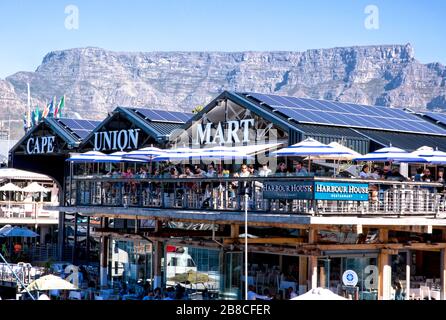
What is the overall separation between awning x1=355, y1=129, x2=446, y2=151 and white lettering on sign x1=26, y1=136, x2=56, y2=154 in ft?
56.1

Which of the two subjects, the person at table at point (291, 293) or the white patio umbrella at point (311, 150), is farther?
the person at table at point (291, 293)

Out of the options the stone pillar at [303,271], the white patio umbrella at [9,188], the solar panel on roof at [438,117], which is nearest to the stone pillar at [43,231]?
the white patio umbrella at [9,188]

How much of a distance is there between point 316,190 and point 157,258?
1082 cm

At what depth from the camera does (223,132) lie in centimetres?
2902

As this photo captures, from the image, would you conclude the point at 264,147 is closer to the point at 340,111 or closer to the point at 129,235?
the point at 340,111

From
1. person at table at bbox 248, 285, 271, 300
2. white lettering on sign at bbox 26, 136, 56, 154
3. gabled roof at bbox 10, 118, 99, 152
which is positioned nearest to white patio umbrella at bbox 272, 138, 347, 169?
person at table at bbox 248, 285, 271, 300

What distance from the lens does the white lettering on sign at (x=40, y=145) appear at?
39.4 m

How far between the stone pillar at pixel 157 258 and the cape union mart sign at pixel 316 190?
8880 millimetres

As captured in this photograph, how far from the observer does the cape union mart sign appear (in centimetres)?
1838

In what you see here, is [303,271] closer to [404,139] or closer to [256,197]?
[256,197]

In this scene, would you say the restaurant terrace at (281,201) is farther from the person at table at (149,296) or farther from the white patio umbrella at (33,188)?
the white patio umbrella at (33,188)

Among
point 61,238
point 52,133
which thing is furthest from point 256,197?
point 61,238

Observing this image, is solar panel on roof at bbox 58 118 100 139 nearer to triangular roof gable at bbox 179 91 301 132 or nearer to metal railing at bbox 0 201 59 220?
triangular roof gable at bbox 179 91 301 132
